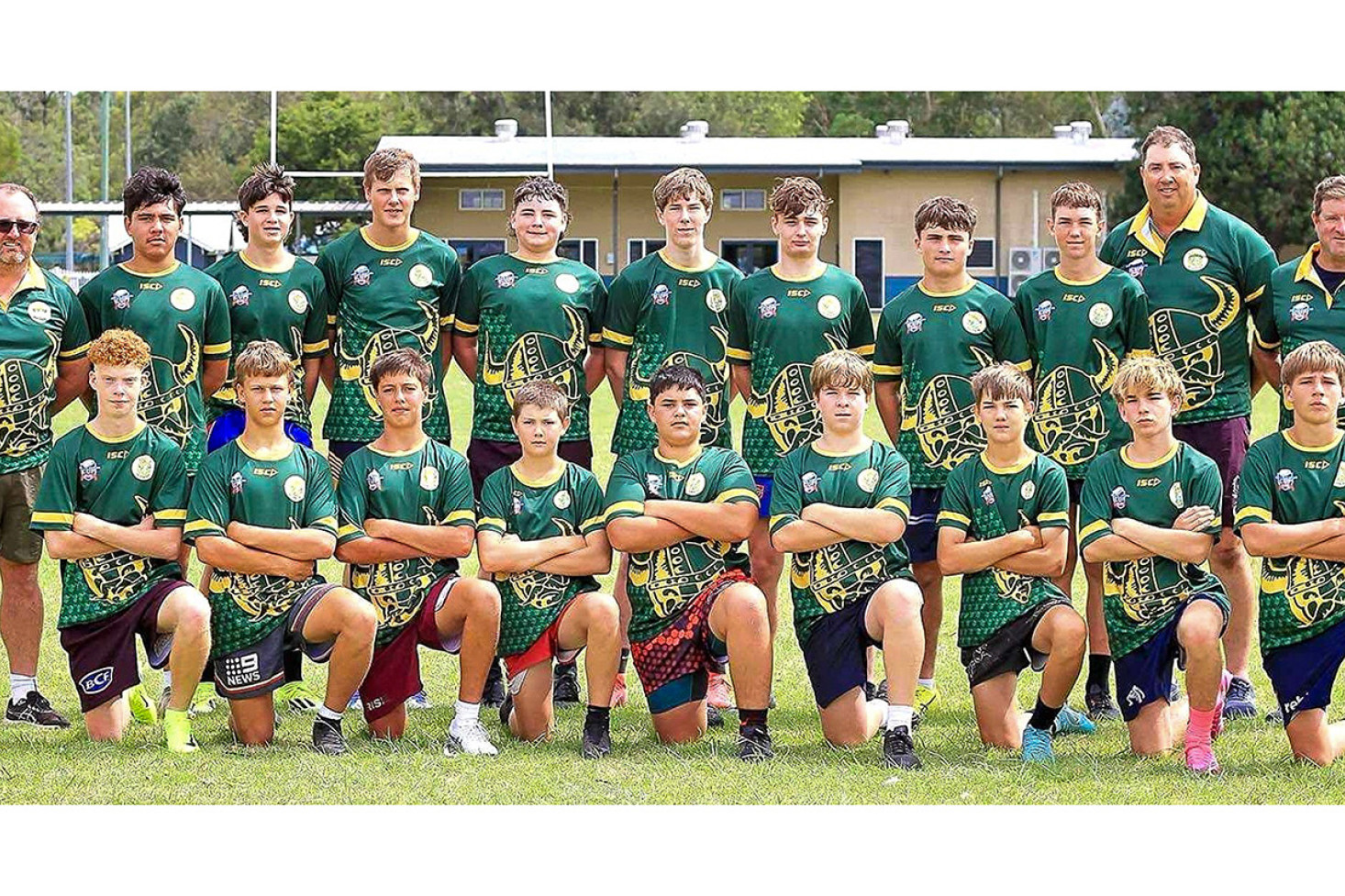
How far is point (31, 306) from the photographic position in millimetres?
6898

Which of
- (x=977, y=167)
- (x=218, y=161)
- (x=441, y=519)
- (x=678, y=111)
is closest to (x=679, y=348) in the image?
(x=441, y=519)

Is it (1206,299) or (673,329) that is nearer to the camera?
(1206,299)

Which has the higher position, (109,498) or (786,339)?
(786,339)

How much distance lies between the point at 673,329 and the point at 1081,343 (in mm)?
1672

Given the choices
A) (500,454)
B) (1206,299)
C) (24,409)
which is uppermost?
(1206,299)

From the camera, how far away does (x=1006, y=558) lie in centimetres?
623

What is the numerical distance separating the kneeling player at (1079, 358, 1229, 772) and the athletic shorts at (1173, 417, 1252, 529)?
787 mm

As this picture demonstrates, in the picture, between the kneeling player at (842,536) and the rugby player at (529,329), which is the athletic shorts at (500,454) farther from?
the kneeling player at (842,536)

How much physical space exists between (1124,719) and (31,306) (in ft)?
15.2

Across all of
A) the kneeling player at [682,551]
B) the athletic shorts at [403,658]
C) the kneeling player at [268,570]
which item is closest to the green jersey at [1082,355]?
the kneeling player at [682,551]

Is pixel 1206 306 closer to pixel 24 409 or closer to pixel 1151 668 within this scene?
pixel 1151 668

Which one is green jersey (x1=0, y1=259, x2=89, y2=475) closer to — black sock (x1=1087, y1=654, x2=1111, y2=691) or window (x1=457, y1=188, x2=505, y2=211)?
black sock (x1=1087, y1=654, x2=1111, y2=691)

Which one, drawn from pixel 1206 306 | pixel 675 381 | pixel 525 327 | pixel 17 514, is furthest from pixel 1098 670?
pixel 17 514

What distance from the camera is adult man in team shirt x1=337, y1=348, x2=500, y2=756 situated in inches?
250
